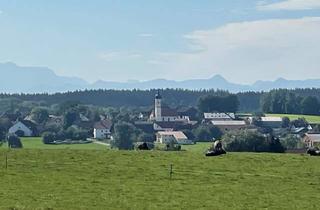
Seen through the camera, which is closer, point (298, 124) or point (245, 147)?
point (245, 147)

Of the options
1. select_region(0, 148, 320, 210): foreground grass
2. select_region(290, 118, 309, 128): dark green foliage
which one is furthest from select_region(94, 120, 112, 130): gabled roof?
select_region(0, 148, 320, 210): foreground grass

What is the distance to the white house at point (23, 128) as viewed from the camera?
137625mm

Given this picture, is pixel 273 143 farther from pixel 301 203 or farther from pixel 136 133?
pixel 136 133

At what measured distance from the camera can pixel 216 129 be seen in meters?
158

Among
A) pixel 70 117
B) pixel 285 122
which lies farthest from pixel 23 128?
pixel 285 122

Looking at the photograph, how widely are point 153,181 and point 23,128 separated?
11520 cm

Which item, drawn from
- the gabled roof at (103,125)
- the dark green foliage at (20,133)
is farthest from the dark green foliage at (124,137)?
the gabled roof at (103,125)

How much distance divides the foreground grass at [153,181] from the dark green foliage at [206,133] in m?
101

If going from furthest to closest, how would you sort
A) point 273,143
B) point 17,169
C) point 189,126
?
point 189,126
point 273,143
point 17,169

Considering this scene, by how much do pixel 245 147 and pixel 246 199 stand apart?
115 feet

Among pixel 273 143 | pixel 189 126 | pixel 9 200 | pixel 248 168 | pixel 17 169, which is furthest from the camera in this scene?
pixel 189 126

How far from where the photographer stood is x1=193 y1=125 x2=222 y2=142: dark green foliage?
143500mm

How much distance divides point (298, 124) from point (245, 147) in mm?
117520

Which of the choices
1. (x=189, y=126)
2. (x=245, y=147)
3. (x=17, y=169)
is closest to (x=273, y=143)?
(x=245, y=147)
